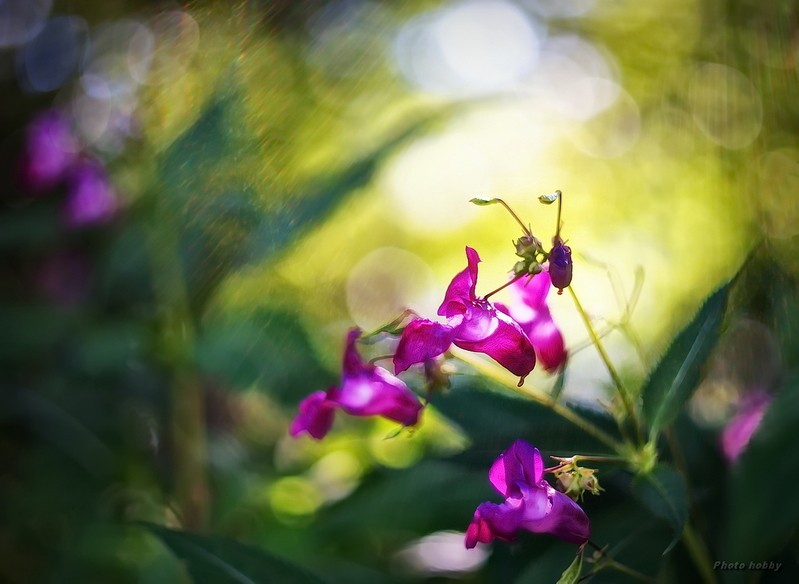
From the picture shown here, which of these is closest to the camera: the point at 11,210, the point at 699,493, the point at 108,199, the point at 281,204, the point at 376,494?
the point at 699,493

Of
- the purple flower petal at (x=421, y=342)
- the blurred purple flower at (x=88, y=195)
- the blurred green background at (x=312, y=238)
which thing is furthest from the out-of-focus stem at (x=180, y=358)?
the purple flower petal at (x=421, y=342)

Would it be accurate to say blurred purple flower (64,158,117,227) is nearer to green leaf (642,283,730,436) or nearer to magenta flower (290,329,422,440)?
magenta flower (290,329,422,440)

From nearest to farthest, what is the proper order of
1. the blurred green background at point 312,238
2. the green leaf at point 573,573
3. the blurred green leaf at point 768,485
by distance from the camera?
the green leaf at point 573,573 → the blurred green leaf at point 768,485 → the blurred green background at point 312,238

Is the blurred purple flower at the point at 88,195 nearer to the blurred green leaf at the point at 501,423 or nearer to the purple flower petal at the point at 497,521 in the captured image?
the blurred green leaf at the point at 501,423

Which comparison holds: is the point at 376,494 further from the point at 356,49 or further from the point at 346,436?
the point at 356,49

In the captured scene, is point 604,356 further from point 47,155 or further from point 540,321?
point 47,155

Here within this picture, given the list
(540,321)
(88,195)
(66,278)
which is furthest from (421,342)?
(66,278)

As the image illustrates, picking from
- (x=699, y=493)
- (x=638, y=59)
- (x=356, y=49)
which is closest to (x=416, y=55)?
(x=356, y=49)

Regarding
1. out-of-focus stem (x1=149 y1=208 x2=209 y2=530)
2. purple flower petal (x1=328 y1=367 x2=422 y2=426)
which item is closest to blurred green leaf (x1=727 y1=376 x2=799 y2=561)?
purple flower petal (x1=328 y1=367 x2=422 y2=426)
